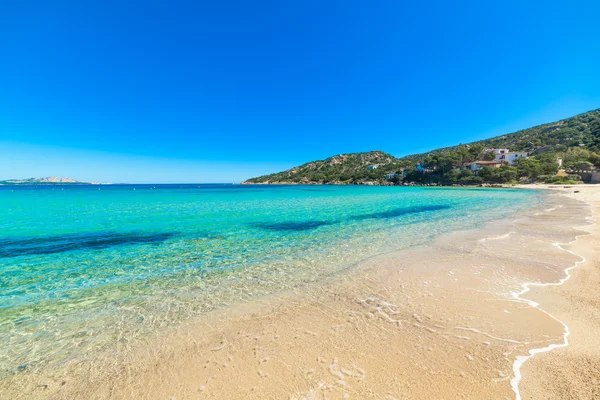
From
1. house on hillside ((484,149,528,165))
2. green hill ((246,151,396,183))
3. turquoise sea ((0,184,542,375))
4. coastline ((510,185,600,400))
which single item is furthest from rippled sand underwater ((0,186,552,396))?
green hill ((246,151,396,183))

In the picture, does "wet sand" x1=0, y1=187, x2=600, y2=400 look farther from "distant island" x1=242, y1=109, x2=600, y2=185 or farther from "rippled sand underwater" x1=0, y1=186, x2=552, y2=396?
"distant island" x1=242, y1=109, x2=600, y2=185

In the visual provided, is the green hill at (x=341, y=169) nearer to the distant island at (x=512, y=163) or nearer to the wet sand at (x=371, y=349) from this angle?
the distant island at (x=512, y=163)

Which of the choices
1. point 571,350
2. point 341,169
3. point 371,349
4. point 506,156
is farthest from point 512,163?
point 371,349

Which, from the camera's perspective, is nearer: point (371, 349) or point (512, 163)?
point (371, 349)

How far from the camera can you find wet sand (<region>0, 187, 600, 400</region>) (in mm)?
2914

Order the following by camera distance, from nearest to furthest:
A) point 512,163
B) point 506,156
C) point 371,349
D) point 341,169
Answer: point 371,349 < point 512,163 < point 506,156 < point 341,169

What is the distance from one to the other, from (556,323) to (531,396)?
2211 millimetres

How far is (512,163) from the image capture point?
8512 cm

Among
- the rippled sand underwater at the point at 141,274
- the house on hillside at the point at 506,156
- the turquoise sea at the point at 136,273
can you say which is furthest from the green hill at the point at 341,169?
the turquoise sea at the point at 136,273

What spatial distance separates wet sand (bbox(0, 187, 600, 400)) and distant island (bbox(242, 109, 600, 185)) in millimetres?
83089

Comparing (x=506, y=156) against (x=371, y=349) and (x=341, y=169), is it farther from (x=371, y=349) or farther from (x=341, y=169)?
(x=371, y=349)

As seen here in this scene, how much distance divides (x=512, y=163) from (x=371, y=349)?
109067 mm

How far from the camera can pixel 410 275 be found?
656cm

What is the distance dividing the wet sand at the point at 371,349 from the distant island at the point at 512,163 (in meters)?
83.1
